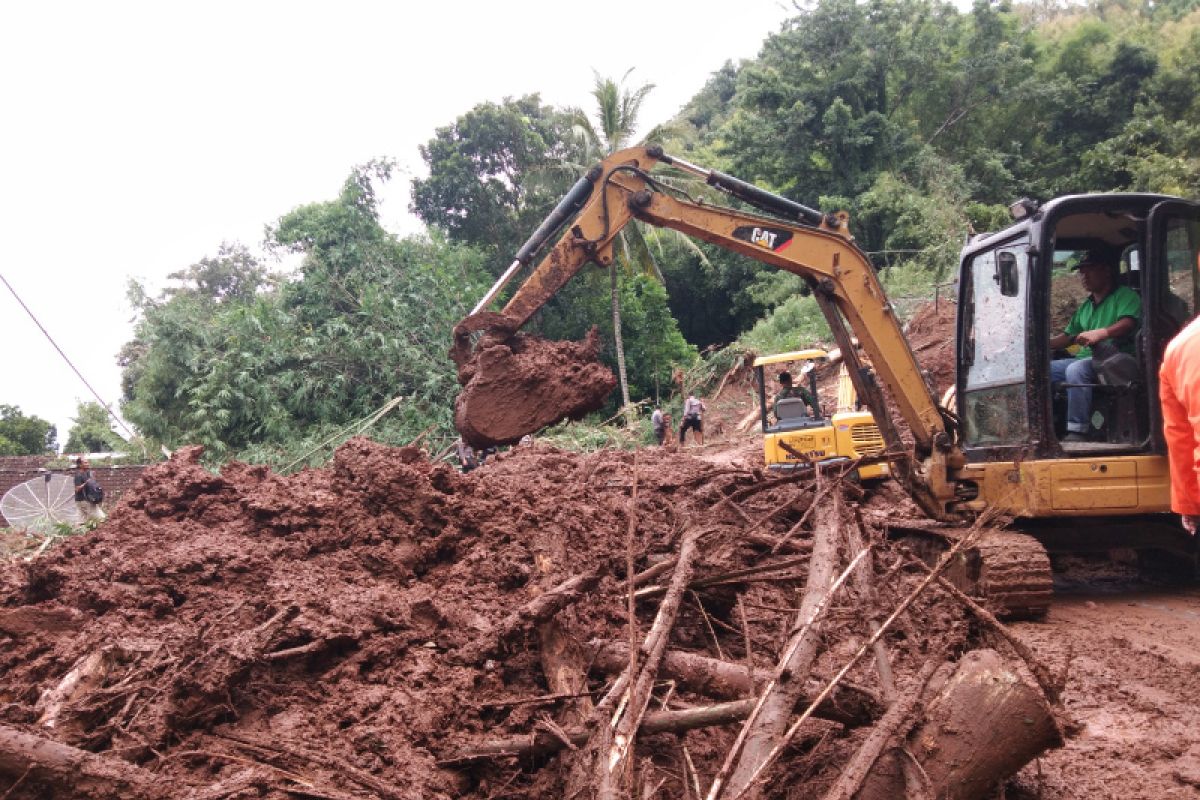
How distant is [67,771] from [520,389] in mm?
3568

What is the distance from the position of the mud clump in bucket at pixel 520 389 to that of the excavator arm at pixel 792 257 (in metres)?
0.39

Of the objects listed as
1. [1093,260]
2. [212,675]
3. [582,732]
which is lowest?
[1093,260]

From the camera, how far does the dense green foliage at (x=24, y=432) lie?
1208 inches

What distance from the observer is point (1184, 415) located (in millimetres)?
3740

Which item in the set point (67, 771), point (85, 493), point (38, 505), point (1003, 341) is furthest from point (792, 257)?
point (38, 505)

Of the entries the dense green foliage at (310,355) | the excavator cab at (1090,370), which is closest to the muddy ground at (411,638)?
the excavator cab at (1090,370)

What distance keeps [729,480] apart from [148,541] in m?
3.69

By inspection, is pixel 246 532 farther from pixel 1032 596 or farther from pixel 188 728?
pixel 1032 596

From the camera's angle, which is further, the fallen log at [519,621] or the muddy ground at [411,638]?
the fallen log at [519,621]

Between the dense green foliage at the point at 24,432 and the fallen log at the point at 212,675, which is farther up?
the fallen log at the point at 212,675

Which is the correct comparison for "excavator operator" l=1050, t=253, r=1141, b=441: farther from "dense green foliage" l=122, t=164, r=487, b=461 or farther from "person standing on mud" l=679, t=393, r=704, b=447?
"dense green foliage" l=122, t=164, r=487, b=461

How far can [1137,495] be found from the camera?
17.7 feet

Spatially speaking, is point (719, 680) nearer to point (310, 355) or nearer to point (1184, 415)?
point (1184, 415)

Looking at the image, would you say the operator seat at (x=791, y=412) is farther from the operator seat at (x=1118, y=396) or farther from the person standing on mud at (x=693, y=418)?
the person standing on mud at (x=693, y=418)
